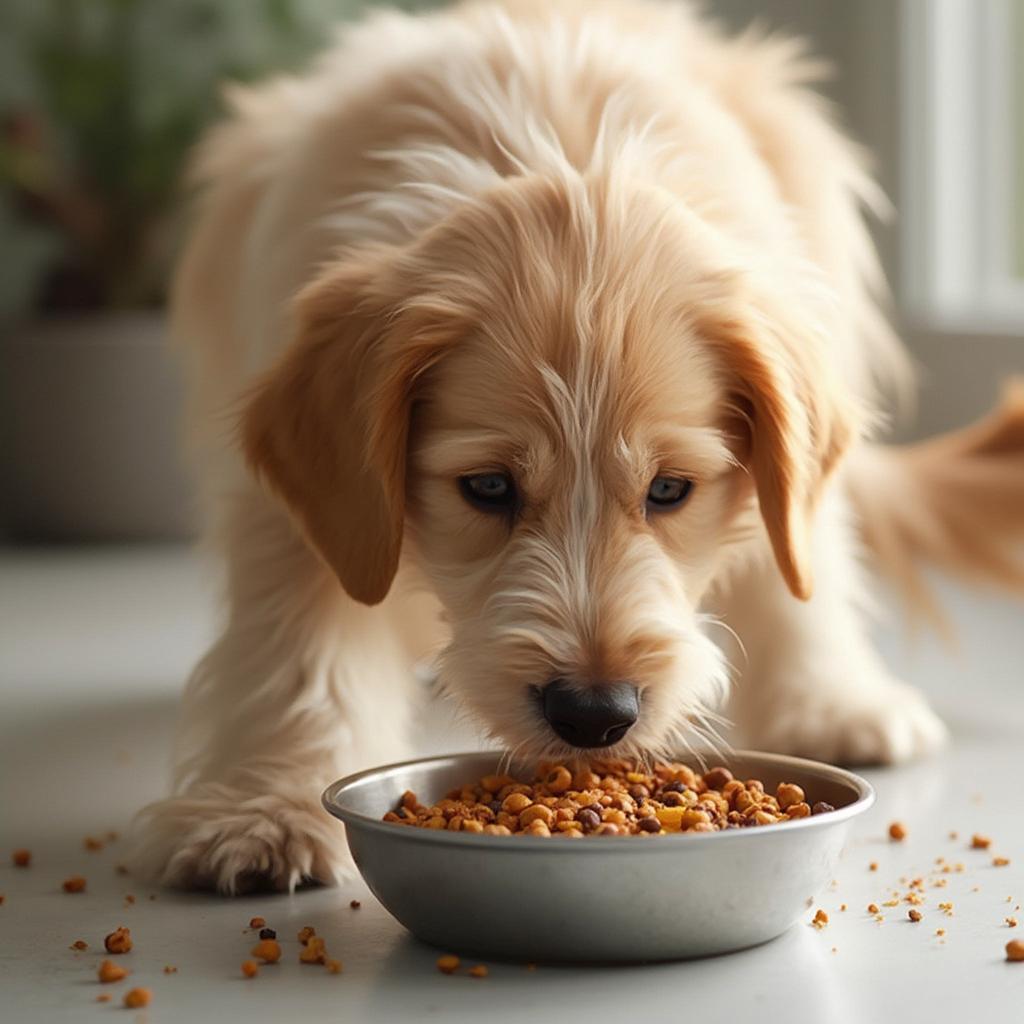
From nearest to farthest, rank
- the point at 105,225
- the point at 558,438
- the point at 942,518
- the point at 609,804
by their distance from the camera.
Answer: the point at 609,804, the point at 558,438, the point at 942,518, the point at 105,225

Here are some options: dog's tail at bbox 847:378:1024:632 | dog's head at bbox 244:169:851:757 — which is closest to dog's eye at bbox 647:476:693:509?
dog's head at bbox 244:169:851:757

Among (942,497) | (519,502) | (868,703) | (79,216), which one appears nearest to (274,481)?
(519,502)

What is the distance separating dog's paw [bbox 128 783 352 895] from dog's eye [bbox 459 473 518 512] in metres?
0.41

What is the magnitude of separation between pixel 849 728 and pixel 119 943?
126 cm

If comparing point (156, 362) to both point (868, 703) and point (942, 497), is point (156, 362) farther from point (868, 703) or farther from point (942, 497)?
point (868, 703)

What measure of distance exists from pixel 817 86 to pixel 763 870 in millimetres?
4451

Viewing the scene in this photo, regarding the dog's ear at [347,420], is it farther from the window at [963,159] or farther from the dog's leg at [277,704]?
the window at [963,159]

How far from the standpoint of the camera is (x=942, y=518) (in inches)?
131

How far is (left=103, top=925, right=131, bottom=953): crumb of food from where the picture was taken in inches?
71.6

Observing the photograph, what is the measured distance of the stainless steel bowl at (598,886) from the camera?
165 centimetres

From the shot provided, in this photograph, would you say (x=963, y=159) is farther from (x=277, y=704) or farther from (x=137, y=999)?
(x=137, y=999)

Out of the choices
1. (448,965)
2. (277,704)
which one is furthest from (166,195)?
(448,965)

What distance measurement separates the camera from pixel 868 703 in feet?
8.97

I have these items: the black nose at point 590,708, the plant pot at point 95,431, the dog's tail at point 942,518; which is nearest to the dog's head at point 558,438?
the black nose at point 590,708
